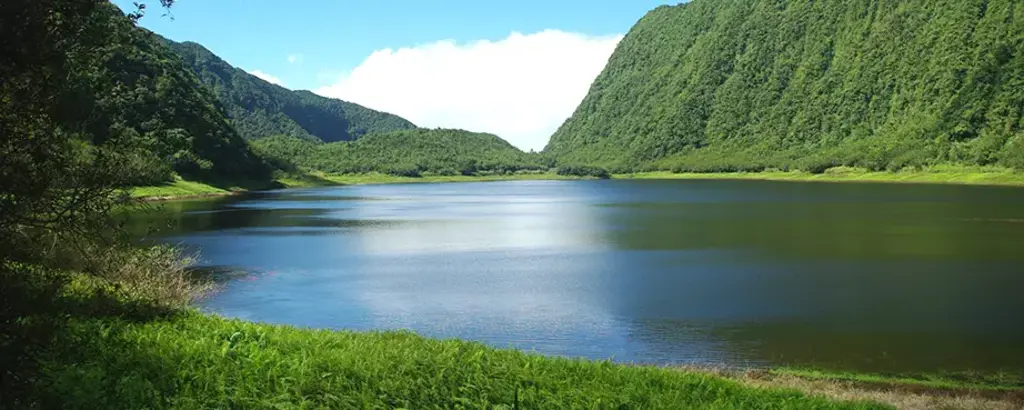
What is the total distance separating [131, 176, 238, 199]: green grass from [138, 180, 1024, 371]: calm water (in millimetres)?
39808

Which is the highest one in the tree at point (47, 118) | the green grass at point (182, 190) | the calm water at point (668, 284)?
the tree at point (47, 118)

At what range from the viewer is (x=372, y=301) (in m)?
36.1

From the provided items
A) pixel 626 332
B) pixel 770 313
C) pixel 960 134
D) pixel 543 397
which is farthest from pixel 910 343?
pixel 960 134

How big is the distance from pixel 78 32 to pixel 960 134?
703 ft

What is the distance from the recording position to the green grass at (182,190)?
11131cm

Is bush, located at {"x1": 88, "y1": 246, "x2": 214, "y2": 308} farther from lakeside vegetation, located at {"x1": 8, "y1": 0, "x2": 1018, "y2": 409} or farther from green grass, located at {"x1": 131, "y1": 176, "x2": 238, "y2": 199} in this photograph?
green grass, located at {"x1": 131, "y1": 176, "x2": 238, "y2": 199}

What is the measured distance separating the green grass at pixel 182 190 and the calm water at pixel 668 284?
39808mm

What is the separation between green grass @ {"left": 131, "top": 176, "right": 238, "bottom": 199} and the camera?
4382 inches

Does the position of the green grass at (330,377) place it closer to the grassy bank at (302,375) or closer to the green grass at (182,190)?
the grassy bank at (302,375)

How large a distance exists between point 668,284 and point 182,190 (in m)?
102

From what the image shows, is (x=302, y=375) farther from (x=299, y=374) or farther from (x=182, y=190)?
(x=182, y=190)

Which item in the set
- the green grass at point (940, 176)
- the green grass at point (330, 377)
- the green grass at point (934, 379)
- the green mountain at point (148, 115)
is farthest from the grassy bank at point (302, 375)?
the green grass at point (940, 176)

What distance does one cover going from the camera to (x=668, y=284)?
39719 millimetres

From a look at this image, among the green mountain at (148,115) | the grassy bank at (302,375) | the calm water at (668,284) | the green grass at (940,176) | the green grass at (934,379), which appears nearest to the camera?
the grassy bank at (302,375)
